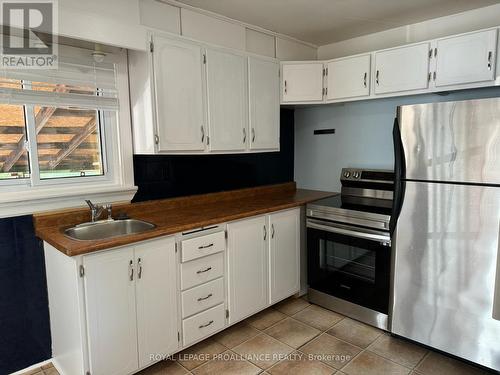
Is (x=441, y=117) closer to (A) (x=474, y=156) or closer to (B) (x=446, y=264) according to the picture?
(A) (x=474, y=156)

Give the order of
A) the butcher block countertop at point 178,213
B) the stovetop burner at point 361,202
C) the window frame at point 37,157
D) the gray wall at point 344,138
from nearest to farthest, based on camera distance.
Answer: the butcher block countertop at point 178,213 < the window frame at point 37,157 < the stovetop burner at point 361,202 < the gray wall at point 344,138

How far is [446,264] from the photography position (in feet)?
6.96

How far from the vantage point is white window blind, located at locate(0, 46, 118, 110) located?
6.32ft

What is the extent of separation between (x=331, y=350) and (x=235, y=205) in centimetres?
128

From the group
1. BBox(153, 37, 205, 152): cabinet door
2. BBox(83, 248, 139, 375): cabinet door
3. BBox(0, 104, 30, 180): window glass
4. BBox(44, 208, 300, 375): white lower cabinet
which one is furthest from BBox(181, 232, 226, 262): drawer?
BBox(0, 104, 30, 180): window glass

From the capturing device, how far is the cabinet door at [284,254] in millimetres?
2754

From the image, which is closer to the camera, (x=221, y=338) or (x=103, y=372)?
(x=103, y=372)

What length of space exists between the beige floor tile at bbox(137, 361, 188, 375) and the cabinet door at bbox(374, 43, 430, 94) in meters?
2.52

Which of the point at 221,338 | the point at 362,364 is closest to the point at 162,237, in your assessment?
the point at 221,338

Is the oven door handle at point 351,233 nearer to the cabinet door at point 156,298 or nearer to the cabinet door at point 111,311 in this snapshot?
the cabinet door at point 156,298

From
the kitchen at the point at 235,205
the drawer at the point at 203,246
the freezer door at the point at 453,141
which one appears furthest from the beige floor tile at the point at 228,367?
the freezer door at the point at 453,141

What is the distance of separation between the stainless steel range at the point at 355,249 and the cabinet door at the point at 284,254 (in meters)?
0.12

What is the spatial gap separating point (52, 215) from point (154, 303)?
83 cm

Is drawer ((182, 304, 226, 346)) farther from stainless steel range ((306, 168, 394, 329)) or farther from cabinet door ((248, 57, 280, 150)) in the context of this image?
cabinet door ((248, 57, 280, 150))
